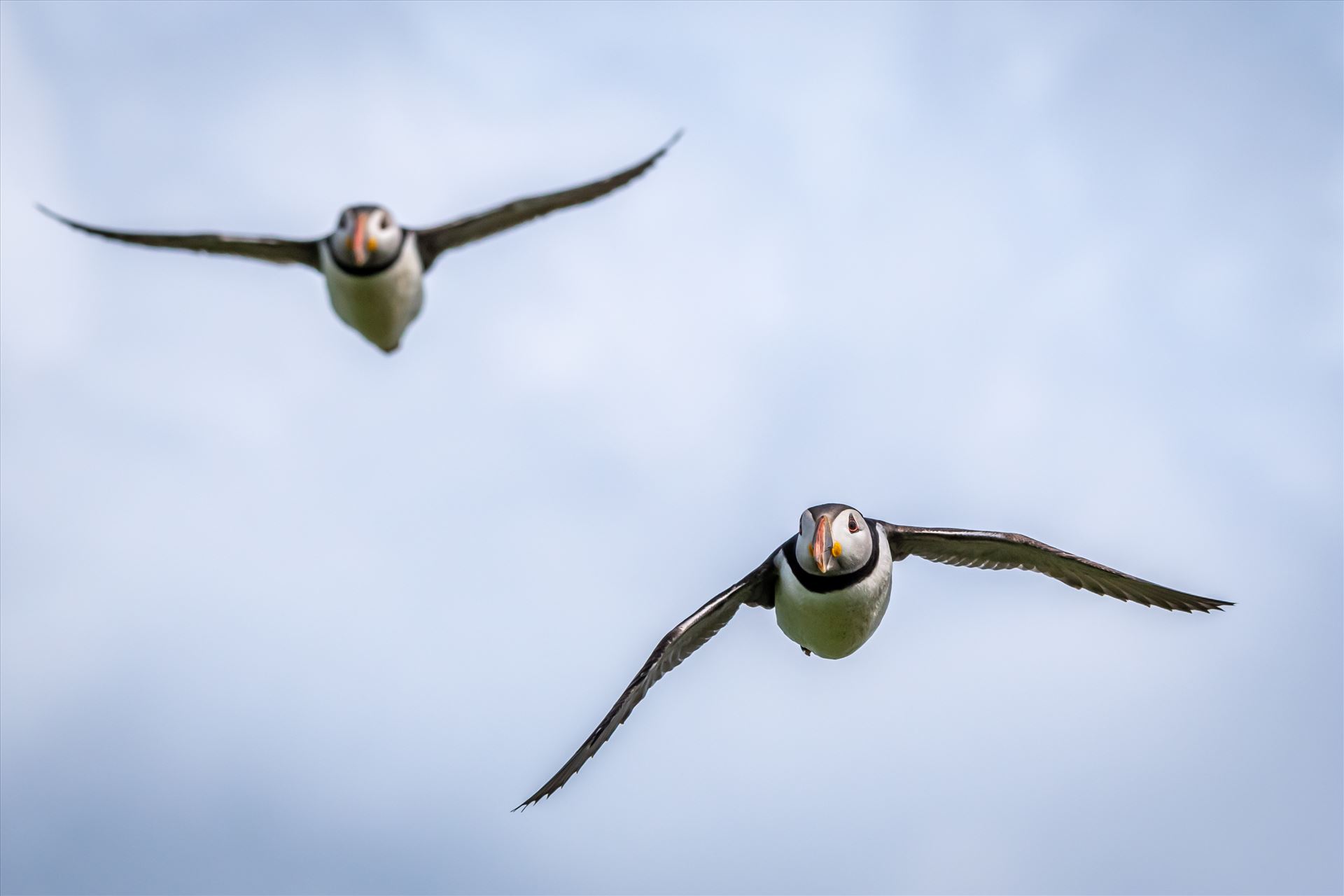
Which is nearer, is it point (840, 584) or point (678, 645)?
point (840, 584)

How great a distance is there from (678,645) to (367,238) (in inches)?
231

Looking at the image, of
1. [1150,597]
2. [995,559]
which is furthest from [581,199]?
[1150,597]

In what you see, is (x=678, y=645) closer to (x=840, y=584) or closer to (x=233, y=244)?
(x=840, y=584)

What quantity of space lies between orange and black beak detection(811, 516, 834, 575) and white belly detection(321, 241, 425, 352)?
513cm

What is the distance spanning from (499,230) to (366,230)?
1.60m

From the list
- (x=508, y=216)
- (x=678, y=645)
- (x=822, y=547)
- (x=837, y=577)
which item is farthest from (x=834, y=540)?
(x=508, y=216)

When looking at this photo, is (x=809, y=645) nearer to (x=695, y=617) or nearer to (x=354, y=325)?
(x=695, y=617)

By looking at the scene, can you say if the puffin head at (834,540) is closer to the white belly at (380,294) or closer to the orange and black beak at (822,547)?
the orange and black beak at (822,547)

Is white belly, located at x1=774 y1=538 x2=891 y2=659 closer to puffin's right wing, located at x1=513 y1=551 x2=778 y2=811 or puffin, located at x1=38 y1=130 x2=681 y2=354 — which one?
puffin's right wing, located at x1=513 y1=551 x2=778 y2=811

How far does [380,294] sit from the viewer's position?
58.3 ft

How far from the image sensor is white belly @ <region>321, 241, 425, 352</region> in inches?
699

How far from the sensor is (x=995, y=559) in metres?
19.9

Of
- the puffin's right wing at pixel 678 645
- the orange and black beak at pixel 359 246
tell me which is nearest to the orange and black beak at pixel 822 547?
the puffin's right wing at pixel 678 645

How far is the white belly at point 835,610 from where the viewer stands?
18.1m
